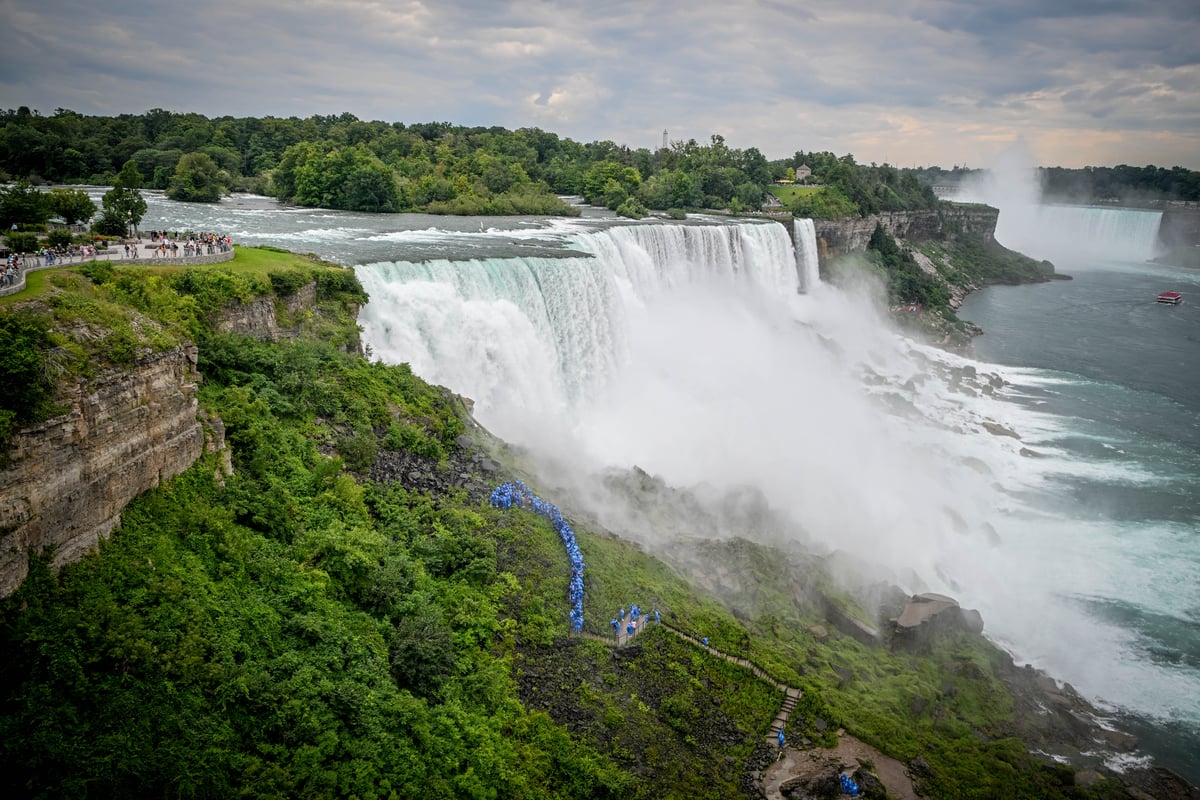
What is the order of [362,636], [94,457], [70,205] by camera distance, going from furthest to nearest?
[70,205], [362,636], [94,457]

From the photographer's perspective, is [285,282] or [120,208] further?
[120,208]

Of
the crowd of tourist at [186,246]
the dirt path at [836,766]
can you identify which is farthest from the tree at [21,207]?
the dirt path at [836,766]

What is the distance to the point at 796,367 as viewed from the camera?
118 feet

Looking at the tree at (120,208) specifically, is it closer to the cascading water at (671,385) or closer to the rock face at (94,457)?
the cascading water at (671,385)

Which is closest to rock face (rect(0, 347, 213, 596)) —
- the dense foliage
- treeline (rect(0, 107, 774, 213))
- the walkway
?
the walkway

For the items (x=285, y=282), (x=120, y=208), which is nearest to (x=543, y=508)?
(x=285, y=282)

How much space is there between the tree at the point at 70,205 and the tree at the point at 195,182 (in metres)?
22.5

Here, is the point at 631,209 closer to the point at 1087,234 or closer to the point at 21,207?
the point at 21,207

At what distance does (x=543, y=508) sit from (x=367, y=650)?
6.07m

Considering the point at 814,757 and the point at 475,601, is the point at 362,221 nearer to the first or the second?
the point at 475,601

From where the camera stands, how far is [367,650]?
11711 mm

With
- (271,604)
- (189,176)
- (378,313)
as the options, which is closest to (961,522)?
(378,313)

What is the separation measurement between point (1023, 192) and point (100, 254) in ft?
403

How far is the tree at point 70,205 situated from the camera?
69.5ft
